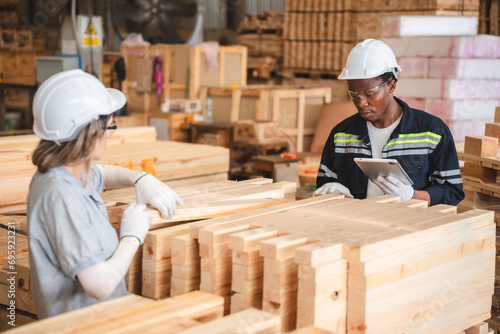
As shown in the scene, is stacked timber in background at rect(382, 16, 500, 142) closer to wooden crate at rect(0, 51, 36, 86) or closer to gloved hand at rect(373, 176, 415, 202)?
gloved hand at rect(373, 176, 415, 202)

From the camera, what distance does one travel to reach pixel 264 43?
1156 cm

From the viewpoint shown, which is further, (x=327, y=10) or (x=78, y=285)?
(x=327, y=10)

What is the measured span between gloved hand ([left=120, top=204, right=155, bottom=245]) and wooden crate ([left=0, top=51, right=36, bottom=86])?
9995 millimetres

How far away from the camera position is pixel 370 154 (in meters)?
3.78

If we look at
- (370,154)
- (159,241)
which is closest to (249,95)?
(370,154)

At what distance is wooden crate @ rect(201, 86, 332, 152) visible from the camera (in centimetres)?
871

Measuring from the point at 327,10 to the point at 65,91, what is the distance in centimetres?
823

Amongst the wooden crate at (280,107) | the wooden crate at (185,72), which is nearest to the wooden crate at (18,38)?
the wooden crate at (185,72)

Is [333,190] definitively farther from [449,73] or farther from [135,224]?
[449,73]

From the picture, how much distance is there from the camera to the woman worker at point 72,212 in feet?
7.25

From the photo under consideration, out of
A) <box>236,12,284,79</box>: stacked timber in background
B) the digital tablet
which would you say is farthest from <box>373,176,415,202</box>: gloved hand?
<box>236,12,284,79</box>: stacked timber in background

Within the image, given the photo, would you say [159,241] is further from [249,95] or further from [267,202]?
[249,95]

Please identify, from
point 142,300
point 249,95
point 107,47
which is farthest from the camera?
point 107,47

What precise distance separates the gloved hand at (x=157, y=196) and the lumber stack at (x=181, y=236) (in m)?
0.04
